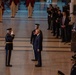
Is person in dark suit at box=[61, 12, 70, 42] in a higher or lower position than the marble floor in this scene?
higher

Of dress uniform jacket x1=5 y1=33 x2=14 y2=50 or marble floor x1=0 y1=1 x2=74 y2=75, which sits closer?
marble floor x1=0 y1=1 x2=74 y2=75

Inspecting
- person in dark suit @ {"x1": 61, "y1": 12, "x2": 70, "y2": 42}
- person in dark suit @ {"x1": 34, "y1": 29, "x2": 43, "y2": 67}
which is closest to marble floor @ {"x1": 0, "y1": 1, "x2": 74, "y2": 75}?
person in dark suit @ {"x1": 61, "y1": 12, "x2": 70, "y2": 42}

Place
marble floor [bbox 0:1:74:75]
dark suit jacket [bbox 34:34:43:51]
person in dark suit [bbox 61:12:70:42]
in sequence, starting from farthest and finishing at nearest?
person in dark suit [bbox 61:12:70:42] < dark suit jacket [bbox 34:34:43:51] < marble floor [bbox 0:1:74:75]

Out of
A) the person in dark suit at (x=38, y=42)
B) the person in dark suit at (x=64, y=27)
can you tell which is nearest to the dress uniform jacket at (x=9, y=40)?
the person in dark suit at (x=38, y=42)

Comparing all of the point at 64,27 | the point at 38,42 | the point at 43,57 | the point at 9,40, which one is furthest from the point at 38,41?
the point at 64,27

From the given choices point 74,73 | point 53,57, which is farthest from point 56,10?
point 74,73

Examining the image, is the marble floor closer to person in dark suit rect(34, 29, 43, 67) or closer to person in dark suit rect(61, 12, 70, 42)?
person in dark suit rect(61, 12, 70, 42)

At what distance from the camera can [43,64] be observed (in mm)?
16922

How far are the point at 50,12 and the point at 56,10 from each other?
2.15ft

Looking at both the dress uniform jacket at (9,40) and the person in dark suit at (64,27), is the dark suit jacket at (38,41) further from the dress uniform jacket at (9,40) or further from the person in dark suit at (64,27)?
the person in dark suit at (64,27)

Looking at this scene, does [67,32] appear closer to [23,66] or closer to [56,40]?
[56,40]

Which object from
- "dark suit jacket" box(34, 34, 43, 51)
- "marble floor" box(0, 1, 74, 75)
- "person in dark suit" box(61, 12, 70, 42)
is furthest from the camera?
"person in dark suit" box(61, 12, 70, 42)

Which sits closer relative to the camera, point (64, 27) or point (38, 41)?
point (38, 41)

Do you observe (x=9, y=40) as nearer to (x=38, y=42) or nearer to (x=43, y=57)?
(x=38, y=42)
